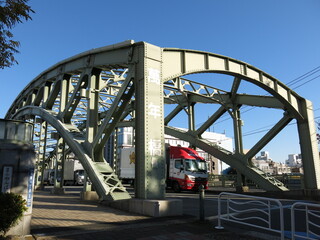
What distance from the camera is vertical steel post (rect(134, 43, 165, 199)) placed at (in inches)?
370

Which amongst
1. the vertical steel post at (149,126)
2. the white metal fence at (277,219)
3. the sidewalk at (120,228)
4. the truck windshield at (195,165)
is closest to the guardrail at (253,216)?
the white metal fence at (277,219)

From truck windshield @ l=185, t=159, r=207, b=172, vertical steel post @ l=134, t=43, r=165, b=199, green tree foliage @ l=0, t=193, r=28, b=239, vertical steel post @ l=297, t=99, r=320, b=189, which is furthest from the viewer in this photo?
truck windshield @ l=185, t=159, r=207, b=172

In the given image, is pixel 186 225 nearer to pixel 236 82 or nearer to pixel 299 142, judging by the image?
pixel 299 142

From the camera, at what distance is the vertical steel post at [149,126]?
9.41m

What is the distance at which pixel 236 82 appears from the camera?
2131 cm

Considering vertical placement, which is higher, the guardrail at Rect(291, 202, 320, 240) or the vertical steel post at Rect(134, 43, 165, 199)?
the vertical steel post at Rect(134, 43, 165, 199)

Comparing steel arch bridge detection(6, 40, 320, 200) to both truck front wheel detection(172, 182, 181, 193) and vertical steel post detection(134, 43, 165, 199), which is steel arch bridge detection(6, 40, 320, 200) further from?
truck front wheel detection(172, 182, 181, 193)

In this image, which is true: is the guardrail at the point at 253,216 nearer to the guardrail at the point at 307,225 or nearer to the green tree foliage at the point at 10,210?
the guardrail at the point at 307,225

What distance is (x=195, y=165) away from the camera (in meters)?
21.5

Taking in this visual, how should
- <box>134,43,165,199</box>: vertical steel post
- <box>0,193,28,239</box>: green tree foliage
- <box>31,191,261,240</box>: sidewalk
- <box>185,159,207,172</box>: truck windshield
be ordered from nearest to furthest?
<box>0,193,28,239</box>: green tree foliage
<box>31,191,261,240</box>: sidewalk
<box>134,43,165,199</box>: vertical steel post
<box>185,159,207,172</box>: truck windshield

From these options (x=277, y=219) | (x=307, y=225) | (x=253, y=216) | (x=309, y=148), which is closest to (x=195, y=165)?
(x=309, y=148)

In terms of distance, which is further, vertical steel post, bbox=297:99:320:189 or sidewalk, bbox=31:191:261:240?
vertical steel post, bbox=297:99:320:189

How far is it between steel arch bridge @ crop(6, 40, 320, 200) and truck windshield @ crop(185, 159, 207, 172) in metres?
1.76

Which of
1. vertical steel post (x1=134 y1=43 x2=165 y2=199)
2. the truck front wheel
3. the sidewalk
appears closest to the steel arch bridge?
vertical steel post (x1=134 y1=43 x2=165 y2=199)
